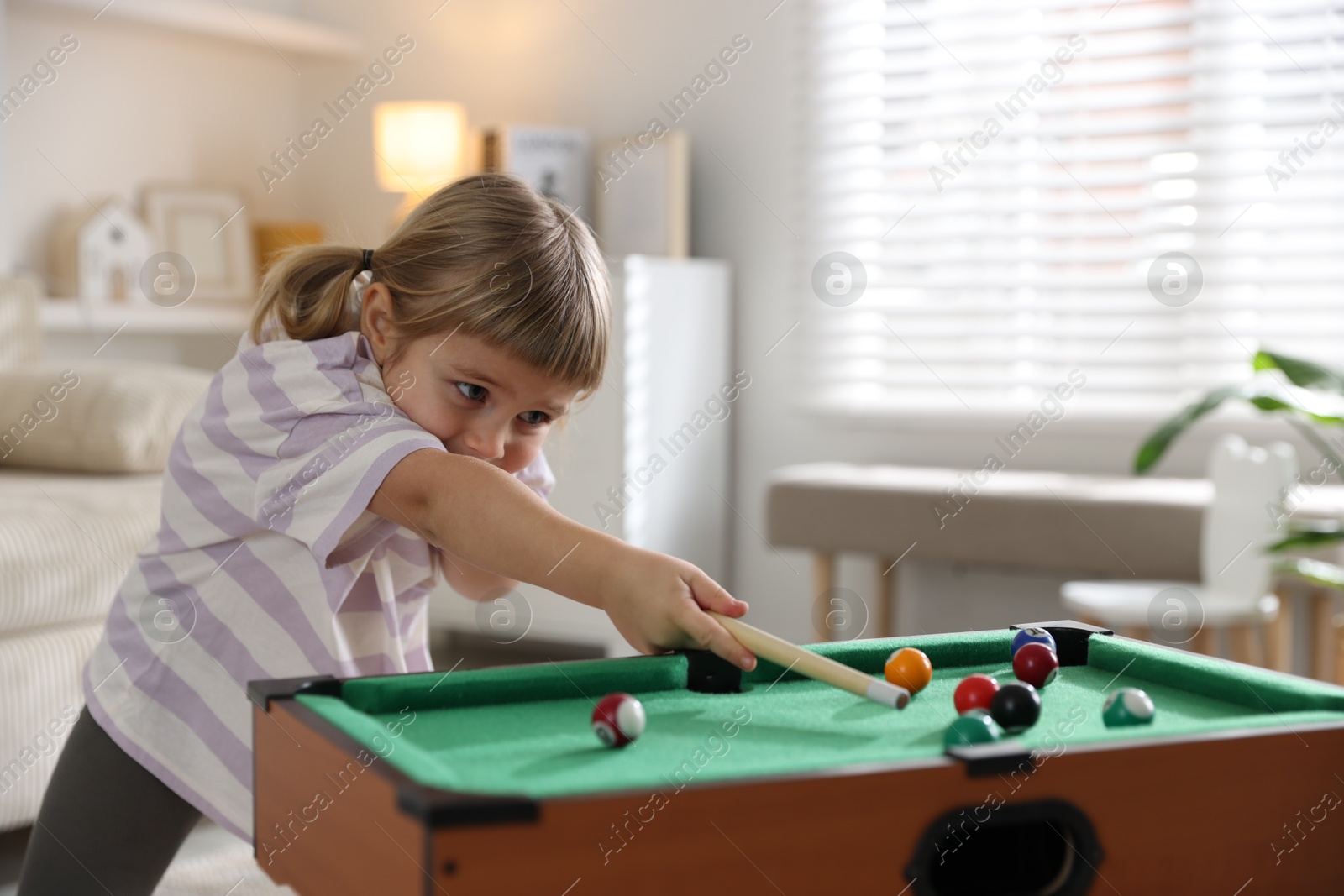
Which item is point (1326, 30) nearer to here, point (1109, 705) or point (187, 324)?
point (1109, 705)

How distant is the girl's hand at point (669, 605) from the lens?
98cm

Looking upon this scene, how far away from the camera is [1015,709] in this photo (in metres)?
0.87

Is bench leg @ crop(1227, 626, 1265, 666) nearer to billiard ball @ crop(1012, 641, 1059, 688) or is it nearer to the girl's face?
billiard ball @ crop(1012, 641, 1059, 688)

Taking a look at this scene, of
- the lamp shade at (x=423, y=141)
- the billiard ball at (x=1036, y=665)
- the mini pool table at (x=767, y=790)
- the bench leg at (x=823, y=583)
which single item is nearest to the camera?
the mini pool table at (x=767, y=790)

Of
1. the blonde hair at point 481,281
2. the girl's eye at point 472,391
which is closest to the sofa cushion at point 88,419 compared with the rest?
the blonde hair at point 481,281

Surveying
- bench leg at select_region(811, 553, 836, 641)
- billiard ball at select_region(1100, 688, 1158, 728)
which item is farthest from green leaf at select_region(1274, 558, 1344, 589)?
billiard ball at select_region(1100, 688, 1158, 728)

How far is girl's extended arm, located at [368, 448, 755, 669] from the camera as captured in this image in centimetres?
99

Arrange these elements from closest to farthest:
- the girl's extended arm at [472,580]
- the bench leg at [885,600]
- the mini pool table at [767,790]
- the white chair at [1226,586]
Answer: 1. the mini pool table at [767,790]
2. the girl's extended arm at [472,580]
3. the white chair at [1226,586]
4. the bench leg at [885,600]

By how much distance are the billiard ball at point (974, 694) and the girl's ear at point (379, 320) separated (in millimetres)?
595

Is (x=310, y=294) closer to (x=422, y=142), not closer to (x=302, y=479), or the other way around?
(x=302, y=479)

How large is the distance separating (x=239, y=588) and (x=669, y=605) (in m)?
0.45

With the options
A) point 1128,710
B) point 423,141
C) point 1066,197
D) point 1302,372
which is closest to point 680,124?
point 423,141

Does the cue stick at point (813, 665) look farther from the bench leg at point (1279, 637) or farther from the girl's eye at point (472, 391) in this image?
the bench leg at point (1279, 637)

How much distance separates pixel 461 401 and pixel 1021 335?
228cm
